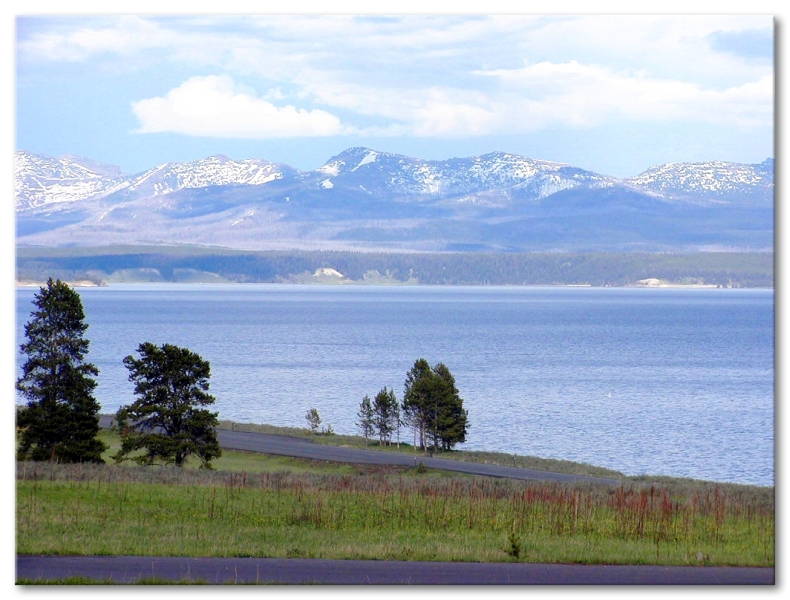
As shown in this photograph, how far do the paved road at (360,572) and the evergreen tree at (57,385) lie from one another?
11945 mm

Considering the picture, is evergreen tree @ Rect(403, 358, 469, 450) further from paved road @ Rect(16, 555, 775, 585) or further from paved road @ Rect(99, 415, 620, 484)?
paved road @ Rect(16, 555, 775, 585)

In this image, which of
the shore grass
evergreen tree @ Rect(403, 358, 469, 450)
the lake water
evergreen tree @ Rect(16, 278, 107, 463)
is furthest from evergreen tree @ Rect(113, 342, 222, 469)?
the lake water

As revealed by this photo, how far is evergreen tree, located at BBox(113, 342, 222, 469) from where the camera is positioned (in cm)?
2800

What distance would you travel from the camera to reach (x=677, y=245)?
156 metres

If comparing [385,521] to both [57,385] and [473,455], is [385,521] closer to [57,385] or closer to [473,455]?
[57,385]

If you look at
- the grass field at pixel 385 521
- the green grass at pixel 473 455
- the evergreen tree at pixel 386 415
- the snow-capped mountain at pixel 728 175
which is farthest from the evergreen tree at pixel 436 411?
the grass field at pixel 385 521

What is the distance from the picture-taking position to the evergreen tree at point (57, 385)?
23.8 metres

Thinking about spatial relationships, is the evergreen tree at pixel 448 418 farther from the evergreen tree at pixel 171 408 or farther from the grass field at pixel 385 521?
the grass field at pixel 385 521

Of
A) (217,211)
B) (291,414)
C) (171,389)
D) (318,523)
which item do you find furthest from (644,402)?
(217,211)

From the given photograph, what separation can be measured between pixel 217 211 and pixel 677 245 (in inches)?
3244

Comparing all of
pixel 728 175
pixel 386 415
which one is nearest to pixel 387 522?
pixel 386 415

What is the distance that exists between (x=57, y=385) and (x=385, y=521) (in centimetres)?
1289

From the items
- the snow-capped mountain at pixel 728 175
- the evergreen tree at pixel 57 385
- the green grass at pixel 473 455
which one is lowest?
the green grass at pixel 473 455

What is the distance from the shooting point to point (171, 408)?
2841 centimetres
